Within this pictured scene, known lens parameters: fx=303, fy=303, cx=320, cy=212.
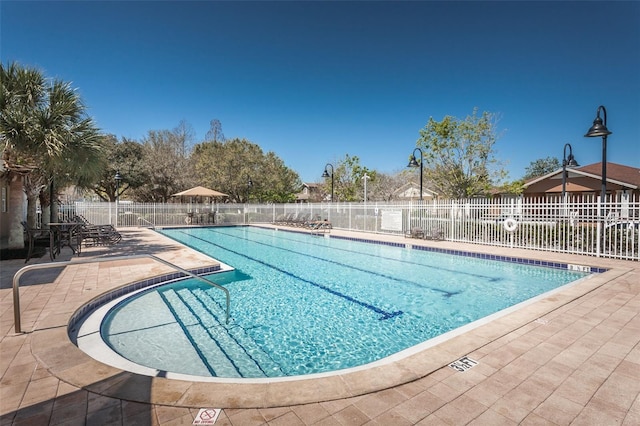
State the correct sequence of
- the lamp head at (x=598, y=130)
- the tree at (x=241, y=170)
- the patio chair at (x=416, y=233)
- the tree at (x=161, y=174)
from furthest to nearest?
the tree at (x=241, y=170) < the tree at (x=161, y=174) < the patio chair at (x=416, y=233) < the lamp head at (x=598, y=130)

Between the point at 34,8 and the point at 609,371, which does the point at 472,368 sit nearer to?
the point at 609,371

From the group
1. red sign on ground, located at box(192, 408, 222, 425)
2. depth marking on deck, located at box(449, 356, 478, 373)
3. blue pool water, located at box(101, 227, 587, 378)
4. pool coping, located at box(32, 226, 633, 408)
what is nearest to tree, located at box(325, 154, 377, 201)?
blue pool water, located at box(101, 227, 587, 378)

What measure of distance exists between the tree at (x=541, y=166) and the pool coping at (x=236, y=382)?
213 feet

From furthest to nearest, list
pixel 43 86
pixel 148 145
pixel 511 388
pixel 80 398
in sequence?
pixel 148 145 → pixel 43 86 → pixel 511 388 → pixel 80 398

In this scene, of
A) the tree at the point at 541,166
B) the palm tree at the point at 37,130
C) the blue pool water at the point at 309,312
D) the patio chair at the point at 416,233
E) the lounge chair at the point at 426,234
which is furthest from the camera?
the tree at the point at 541,166

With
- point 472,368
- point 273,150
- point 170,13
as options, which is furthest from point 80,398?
point 273,150

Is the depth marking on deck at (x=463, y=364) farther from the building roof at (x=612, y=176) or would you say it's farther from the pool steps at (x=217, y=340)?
the building roof at (x=612, y=176)

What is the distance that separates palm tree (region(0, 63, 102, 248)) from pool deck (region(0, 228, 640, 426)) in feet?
17.5

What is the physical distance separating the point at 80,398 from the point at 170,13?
12818 mm

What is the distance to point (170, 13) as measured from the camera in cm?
1100

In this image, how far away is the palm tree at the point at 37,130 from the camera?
7094 millimetres

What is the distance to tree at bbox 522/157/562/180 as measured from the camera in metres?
55.8

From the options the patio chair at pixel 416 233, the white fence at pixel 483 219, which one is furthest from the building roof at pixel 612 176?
the patio chair at pixel 416 233

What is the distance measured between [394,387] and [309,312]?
10.4 feet
